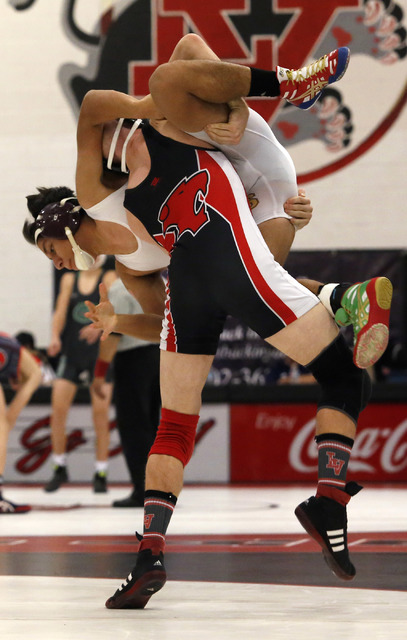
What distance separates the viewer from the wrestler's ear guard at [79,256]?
2834mm

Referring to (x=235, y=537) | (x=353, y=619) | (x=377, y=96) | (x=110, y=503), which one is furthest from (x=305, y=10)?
(x=353, y=619)

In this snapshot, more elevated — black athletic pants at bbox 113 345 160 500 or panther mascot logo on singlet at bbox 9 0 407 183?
panther mascot logo on singlet at bbox 9 0 407 183

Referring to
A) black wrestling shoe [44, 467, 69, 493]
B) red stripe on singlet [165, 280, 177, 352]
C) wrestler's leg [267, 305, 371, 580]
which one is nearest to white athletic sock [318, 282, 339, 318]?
wrestler's leg [267, 305, 371, 580]

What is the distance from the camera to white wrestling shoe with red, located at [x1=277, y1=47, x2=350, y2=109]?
2.54 metres

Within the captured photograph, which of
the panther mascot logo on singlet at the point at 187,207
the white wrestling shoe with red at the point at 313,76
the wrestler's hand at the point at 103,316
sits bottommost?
the wrestler's hand at the point at 103,316

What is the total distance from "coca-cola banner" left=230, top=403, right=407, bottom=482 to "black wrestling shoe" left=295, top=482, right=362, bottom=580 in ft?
17.1

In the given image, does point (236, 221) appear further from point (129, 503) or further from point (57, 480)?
point (57, 480)

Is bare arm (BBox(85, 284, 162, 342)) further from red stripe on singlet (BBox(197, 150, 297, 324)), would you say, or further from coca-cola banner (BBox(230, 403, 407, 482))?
coca-cola banner (BBox(230, 403, 407, 482))

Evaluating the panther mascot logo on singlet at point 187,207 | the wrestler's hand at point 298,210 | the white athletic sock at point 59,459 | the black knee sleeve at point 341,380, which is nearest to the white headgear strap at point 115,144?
the panther mascot logo on singlet at point 187,207

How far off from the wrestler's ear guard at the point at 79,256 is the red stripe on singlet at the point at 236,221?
0.46 m

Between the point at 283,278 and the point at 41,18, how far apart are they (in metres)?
9.18

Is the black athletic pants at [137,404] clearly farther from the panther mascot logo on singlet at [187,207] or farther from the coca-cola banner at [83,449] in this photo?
the panther mascot logo on singlet at [187,207]

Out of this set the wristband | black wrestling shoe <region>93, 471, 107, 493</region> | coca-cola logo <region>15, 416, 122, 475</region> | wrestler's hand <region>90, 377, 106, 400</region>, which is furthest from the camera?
coca-cola logo <region>15, 416, 122, 475</region>

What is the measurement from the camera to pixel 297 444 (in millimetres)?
7805
